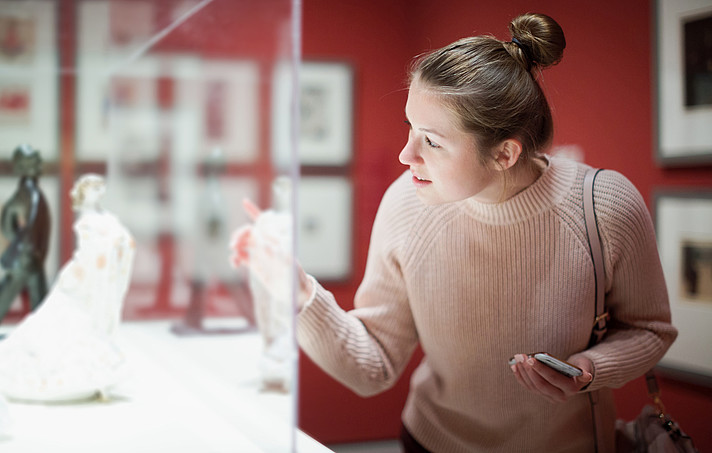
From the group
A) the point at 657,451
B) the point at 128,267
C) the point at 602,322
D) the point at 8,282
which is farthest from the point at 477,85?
the point at 8,282

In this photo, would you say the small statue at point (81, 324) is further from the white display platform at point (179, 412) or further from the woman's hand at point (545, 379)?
the woman's hand at point (545, 379)

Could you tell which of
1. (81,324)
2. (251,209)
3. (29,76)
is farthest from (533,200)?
(29,76)

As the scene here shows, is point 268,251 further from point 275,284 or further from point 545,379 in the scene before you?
point 545,379

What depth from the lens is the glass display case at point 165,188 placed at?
1023 mm

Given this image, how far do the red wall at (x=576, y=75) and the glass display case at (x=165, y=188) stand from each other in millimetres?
222

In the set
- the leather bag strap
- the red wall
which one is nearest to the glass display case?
the red wall

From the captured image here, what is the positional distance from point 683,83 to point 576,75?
33 cm

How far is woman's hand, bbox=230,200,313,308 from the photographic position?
97cm

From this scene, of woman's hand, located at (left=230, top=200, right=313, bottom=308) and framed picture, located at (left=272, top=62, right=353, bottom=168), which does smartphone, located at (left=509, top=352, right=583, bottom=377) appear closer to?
woman's hand, located at (left=230, top=200, right=313, bottom=308)

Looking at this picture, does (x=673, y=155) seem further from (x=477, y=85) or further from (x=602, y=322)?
(x=477, y=85)

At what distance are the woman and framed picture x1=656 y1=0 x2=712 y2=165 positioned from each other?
0.35 metres

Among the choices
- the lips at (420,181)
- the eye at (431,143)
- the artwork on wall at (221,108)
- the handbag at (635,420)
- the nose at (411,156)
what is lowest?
A: the handbag at (635,420)

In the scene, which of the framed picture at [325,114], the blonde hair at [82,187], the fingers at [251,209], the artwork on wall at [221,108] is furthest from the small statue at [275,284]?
the framed picture at [325,114]

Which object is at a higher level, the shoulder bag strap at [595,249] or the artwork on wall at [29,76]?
the artwork on wall at [29,76]
